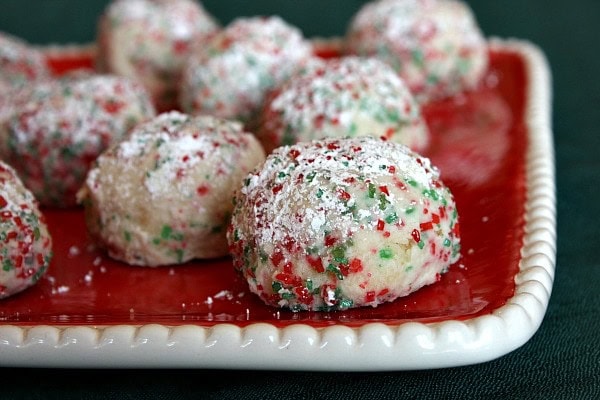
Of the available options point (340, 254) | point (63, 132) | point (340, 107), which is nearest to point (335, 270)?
point (340, 254)

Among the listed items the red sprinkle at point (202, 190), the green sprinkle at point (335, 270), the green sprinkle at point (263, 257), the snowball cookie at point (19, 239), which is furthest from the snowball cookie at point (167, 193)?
the green sprinkle at point (335, 270)

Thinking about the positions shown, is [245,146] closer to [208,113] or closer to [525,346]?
[208,113]

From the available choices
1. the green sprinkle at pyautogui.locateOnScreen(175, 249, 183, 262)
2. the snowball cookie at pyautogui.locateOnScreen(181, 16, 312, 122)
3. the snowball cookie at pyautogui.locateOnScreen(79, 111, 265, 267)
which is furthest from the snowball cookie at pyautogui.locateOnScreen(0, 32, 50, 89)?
the green sprinkle at pyautogui.locateOnScreen(175, 249, 183, 262)

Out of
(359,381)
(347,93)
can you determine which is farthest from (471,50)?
(359,381)

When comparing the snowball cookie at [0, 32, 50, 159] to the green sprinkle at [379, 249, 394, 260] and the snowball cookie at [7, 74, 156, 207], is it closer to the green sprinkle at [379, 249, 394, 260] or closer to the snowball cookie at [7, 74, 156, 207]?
the snowball cookie at [7, 74, 156, 207]

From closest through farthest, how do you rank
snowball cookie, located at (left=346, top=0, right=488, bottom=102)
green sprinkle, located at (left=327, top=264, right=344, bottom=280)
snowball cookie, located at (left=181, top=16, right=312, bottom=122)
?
green sprinkle, located at (left=327, top=264, right=344, bottom=280), snowball cookie, located at (left=181, top=16, right=312, bottom=122), snowball cookie, located at (left=346, top=0, right=488, bottom=102)

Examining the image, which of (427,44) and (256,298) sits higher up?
(427,44)

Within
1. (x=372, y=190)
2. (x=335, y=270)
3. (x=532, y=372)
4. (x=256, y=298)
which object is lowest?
(x=532, y=372)

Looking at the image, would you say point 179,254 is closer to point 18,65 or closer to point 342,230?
point 342,230
